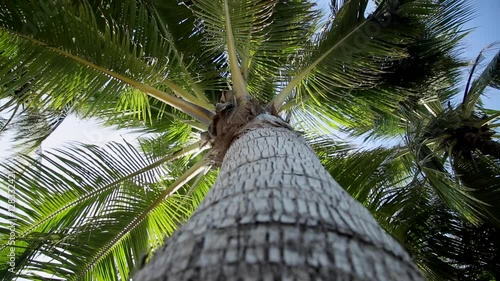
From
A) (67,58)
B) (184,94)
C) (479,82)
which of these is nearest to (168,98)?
(184,94)

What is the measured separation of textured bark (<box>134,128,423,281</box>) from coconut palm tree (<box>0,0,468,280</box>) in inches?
11.6

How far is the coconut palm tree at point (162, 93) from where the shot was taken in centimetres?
332

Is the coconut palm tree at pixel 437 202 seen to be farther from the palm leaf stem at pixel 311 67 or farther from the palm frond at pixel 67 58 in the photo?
the palm frond at pixel 67 58

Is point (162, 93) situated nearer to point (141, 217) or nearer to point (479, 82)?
point (141, 217)

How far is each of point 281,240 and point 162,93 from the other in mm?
2991

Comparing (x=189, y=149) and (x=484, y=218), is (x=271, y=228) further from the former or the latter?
(x=484, y=218)

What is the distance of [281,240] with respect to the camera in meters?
1.13

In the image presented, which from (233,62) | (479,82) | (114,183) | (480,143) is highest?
(233,62)

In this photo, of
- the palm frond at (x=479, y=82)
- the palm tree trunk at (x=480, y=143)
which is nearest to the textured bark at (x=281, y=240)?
the palm tree trunk at (x=480, y=143)

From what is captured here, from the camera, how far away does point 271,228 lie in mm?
1188

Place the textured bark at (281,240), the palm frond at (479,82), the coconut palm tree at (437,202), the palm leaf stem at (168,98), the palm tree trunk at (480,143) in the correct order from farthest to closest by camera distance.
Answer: the palm frond at (479,82)
the palm tree trunk at (480,143)
the coconut palm tree at (437,202)
the palm leaf stem at (168,98)
the textured bark at (281,240)

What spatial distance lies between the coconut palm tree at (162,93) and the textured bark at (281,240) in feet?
0.97

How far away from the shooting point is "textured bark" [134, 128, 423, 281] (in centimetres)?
104

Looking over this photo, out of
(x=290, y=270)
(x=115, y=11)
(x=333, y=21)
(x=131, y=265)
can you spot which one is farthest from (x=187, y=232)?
(x=333, y=21)
